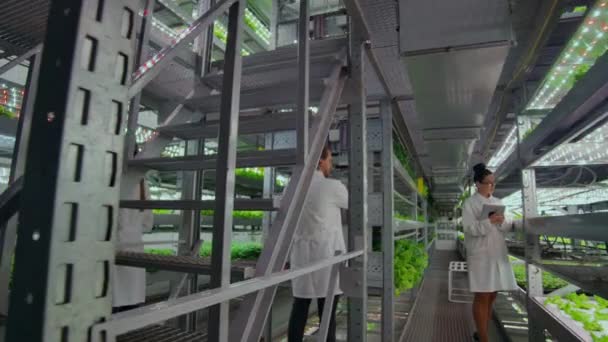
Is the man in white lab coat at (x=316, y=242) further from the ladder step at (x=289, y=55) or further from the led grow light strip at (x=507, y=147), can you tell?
the led grow light strip at (x=507, y=147)

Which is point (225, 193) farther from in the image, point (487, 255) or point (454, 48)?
point (487, 255)

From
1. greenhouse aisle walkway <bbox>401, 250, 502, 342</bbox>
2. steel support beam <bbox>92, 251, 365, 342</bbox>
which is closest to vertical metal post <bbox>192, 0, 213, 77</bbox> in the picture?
steel support beam <bbox>92, 251, 365, 342</bbox>

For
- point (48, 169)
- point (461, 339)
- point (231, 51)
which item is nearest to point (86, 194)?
point (48, 169)

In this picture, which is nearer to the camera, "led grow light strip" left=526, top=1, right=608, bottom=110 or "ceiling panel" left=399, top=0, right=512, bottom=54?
"led grow light strip" left=526, top=1, right=608, bottom=110

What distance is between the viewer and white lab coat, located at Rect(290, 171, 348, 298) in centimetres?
216

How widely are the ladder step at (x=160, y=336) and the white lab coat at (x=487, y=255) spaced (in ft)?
8.04

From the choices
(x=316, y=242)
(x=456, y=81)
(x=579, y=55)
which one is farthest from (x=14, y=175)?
(x=579, y=55)

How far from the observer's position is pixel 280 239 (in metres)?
1.22

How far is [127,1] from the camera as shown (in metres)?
0.66

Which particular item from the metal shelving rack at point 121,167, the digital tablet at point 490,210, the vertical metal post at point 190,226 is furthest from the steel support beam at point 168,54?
the digital tablet at point 490,210

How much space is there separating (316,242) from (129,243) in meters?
1.06

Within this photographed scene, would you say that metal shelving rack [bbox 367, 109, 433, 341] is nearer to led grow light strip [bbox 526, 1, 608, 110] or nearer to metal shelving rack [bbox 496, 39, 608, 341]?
metal shelving rack [bbox 496, 39, 608, 341]

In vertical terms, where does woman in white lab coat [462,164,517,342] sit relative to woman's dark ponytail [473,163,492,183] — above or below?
below

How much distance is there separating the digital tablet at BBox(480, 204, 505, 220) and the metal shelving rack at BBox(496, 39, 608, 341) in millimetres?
Answer: 182
